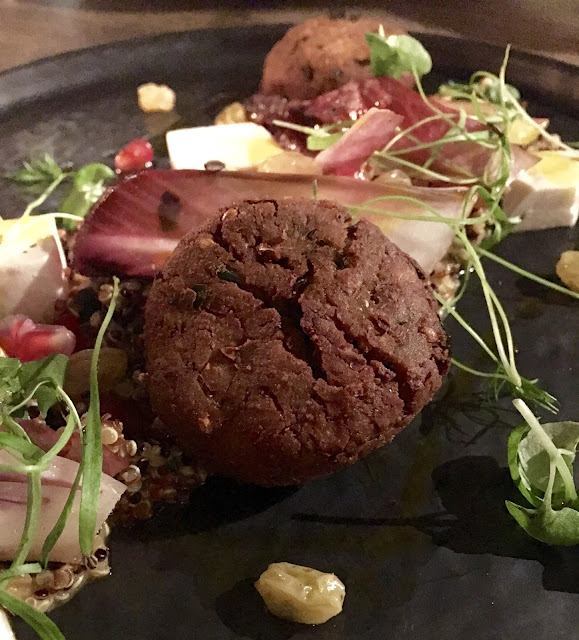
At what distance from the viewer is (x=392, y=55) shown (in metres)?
2.98

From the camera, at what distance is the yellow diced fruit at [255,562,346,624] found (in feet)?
5.31

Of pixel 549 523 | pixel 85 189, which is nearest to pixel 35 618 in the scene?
pixel 549 523

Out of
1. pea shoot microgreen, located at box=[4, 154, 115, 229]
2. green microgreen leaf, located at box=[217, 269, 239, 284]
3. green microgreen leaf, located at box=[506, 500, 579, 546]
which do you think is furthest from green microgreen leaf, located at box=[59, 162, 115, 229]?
green microgreen leaf, located at box=[506, 500, 579, 546]

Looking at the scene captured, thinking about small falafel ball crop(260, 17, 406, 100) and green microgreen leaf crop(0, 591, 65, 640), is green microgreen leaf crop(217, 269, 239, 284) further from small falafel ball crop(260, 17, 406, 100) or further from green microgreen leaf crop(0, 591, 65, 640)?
small falafel ball crop(260, 17, 406, 100)

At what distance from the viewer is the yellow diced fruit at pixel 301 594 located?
63.7 inches

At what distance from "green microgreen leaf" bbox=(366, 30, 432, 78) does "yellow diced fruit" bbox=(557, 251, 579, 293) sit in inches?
41.8

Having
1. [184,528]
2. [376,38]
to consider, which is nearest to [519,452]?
[184,528]

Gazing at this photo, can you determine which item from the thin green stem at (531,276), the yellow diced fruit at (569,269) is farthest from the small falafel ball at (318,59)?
the yellow diced fruit at (569,269)

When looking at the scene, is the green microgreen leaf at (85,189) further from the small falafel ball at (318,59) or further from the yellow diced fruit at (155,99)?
the small falafel ball at (318,59)

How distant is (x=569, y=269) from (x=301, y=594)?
5.24 ft

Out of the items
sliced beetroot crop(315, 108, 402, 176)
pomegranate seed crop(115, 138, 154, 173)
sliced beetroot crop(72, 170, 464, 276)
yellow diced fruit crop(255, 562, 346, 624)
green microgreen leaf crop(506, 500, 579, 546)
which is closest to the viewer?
yellow diced fruit crop(255, 562, 346, 624)

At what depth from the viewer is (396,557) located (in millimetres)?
1794

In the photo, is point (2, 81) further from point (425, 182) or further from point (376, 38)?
point (425, 182)

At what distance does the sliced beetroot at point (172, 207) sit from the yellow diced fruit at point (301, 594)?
44.3 inches
